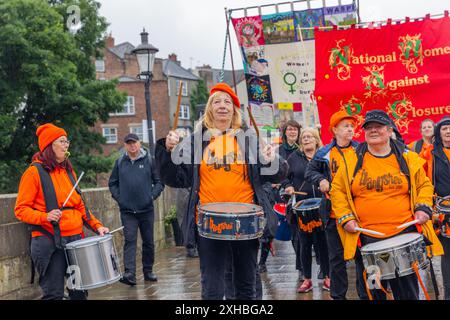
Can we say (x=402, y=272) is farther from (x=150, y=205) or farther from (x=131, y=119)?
(x=131, y=119)

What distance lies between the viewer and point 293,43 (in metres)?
11.6

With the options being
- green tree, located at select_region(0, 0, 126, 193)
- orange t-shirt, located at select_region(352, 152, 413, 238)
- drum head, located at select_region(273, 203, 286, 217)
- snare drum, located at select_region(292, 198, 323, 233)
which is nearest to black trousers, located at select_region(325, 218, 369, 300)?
snare drum, located at select_region(292, 198, 323, 233)

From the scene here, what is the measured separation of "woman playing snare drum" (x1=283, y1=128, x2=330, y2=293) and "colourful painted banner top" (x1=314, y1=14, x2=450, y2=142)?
0.81 ft

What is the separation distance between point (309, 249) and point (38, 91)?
2530 cm

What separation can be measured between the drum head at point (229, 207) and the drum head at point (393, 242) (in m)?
0.88

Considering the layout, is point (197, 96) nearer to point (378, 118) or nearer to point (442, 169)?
point (442, 169)

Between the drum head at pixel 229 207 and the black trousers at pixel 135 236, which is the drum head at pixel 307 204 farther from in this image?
the drum head at pixel 229 207

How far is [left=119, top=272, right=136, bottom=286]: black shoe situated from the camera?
887cm

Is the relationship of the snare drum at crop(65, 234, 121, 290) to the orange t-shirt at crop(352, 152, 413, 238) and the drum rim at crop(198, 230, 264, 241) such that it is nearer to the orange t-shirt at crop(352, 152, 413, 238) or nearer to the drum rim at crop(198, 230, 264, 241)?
the drum rim at crop(198, 230, 264, 241)

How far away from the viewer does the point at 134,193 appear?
9.30 meters

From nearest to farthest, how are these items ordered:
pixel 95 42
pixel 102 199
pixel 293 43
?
pixel 102 199 → pixel 293 43 → pixel 95 42

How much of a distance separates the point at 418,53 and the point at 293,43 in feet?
11.8

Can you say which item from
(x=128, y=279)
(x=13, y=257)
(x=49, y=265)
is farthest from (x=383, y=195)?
(x=128, y=279)

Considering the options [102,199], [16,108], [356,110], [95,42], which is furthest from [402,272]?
[95,42]
